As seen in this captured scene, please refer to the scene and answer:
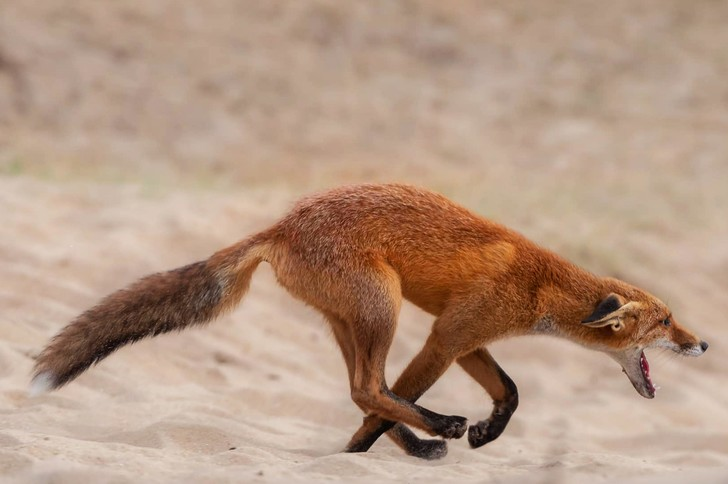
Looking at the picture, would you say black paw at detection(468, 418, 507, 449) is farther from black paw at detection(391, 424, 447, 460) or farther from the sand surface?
black paw at detection(391, 424, 447, 460)

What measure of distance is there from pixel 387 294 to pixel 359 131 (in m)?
10.4

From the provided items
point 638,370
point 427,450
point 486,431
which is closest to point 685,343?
point 638,370

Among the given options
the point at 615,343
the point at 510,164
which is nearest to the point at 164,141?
the point at 510,164

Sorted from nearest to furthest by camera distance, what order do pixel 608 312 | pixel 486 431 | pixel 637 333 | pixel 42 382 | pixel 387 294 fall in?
pixel 42 382 < pixel 387 294 < pixel 608 312 < pixel 637 333 < pixel 486 431

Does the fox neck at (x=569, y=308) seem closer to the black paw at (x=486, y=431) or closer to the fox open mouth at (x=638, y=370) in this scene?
the fox open mouth at (x=638, y=370)

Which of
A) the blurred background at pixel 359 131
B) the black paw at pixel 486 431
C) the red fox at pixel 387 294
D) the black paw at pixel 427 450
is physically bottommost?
the black paw at pixel 427 450

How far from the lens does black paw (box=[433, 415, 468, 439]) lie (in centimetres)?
600

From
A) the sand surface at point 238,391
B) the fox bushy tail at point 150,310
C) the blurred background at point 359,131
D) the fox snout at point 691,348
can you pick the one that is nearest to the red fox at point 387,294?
the fox bushy tail at point 150,310

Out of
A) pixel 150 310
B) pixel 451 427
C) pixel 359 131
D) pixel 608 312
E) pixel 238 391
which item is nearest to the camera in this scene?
Result: pixel 150 310

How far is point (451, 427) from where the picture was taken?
604 cm

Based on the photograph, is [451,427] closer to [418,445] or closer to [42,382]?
[418,445]

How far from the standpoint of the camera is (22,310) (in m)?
7.82

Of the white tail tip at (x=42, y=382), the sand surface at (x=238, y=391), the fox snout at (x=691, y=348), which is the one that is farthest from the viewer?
the fox snout at (x=691, y=348)

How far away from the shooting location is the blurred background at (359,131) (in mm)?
9703
